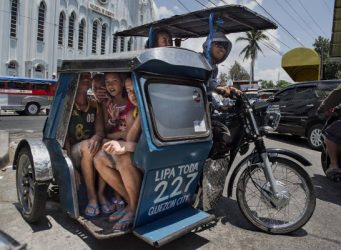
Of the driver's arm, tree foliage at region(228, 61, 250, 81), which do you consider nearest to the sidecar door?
the driver's arm

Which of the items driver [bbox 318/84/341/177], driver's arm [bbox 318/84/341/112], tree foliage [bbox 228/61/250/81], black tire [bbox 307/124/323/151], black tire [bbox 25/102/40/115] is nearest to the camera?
driver [bbox 318/84/341/177]

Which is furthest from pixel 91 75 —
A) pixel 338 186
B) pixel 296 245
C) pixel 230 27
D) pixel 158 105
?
pixel 338 186

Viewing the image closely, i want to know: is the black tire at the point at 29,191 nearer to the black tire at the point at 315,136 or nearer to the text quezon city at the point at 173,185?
the text quezon city at the point at 173,185

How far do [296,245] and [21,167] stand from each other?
9.61 feet

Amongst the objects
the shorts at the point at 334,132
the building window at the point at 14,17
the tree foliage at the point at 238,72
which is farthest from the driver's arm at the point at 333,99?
the tree foliage at the point at 238,72

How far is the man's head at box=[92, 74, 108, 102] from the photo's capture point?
3414mm

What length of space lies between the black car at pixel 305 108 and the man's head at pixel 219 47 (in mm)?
5267

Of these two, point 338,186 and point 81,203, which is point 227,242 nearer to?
point 81,203

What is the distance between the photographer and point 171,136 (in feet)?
9.26

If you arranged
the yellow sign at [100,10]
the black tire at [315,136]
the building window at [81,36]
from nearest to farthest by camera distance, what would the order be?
the black tire at [315,136] → the building window at [81,36] → the yellow sign at [100,10]

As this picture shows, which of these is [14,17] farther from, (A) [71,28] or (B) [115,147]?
(B) [115,147]

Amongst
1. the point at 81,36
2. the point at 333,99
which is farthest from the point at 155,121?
the point at 81,36

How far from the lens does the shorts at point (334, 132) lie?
190 inches

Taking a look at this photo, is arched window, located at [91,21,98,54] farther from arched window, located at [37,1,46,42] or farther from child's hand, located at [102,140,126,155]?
child's hand, located at [102,140,126,155]
